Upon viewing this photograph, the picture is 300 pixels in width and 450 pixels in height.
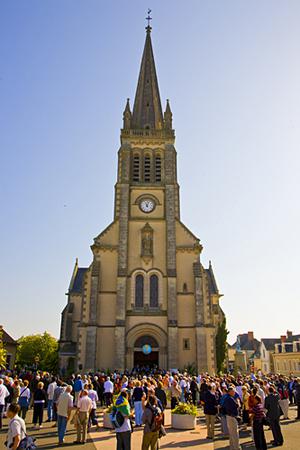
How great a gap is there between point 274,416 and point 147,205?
82.7ft

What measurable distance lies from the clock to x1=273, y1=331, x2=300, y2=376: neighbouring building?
109 ft

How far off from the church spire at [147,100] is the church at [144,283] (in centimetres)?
259

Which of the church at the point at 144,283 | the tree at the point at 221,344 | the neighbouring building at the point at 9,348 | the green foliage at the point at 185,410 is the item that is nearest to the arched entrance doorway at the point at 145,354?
the church at the point at 144,283

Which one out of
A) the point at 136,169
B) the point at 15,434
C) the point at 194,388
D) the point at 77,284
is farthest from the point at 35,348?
the point at 15,434

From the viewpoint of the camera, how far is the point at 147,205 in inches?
1367

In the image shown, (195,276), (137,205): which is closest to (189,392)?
(195,276)

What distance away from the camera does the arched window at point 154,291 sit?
31.5 meters

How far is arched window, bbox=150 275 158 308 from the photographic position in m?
31.5

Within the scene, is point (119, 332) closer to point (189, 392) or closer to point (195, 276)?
point (195, 276)

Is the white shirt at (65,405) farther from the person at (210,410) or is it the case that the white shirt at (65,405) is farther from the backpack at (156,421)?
the person at (210,410)

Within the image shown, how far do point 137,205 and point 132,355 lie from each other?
507 inches

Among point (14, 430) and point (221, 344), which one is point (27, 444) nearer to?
point (14, 430)

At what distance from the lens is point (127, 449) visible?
7.75 metres

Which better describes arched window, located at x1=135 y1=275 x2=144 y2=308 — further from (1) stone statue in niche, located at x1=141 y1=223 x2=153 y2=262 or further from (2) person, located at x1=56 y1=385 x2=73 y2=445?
(2) person, located at x1=56 y1=385 x2=73 y2=445
